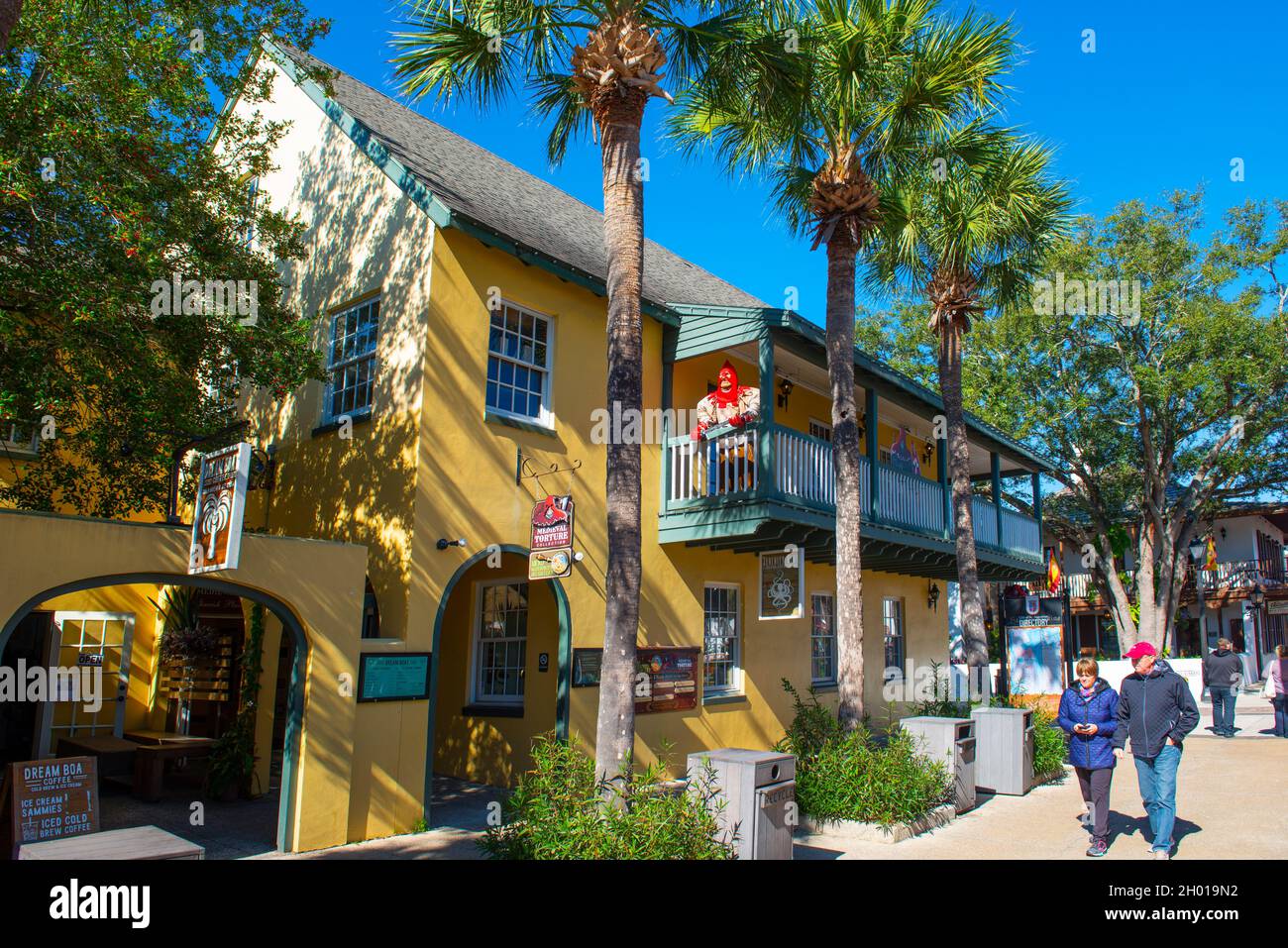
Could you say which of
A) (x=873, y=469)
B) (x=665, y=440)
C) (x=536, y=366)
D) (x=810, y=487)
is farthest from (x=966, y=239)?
(x=536, y=366)

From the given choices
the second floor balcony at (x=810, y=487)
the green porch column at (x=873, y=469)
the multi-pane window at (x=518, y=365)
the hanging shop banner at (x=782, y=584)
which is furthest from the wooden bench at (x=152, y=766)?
the green porch column at (x=873, y=469)

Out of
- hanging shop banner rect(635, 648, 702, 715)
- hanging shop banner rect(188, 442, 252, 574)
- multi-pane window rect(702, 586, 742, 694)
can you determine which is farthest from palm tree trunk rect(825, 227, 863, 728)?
hanging shop banner rect(188, 442, 252, 574)

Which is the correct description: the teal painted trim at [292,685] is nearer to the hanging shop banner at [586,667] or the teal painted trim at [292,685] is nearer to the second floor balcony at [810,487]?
the hanging shop banner at [586,667]

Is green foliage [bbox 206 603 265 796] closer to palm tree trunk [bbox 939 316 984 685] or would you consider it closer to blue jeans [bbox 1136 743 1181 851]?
blue jeans [bbox 1136 743 1181 851]

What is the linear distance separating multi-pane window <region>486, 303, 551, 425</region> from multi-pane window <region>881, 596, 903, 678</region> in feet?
34.3

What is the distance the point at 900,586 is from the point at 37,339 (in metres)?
16.3

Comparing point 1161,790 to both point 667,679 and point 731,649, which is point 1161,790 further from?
point 731,649

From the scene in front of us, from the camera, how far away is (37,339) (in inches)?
349

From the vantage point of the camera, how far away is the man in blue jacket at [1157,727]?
24.9 feet

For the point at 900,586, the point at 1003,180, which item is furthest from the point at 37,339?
the point at 900,586

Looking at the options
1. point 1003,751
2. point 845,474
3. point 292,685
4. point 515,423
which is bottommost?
point 1003,751

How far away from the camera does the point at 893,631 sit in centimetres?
1958

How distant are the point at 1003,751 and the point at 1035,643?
12235 millimetres

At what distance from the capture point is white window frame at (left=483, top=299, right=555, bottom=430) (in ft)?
36.4
